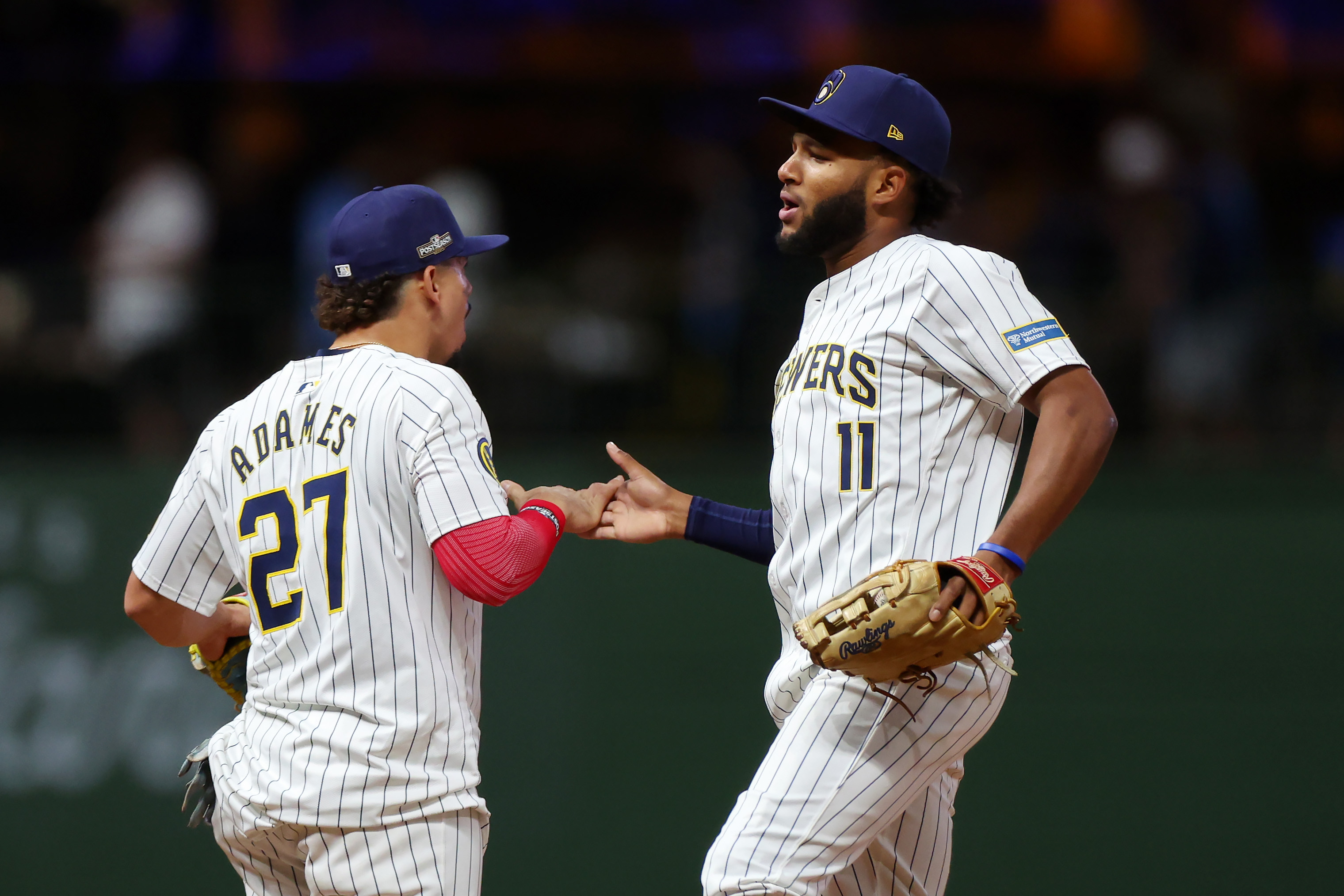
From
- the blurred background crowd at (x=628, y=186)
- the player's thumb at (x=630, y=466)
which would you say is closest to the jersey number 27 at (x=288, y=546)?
the player's thumb at (x=630, y=466)

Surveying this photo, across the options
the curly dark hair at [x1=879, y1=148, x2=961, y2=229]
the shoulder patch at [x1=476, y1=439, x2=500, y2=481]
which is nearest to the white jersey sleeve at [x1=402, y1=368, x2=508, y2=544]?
the shoulder patch at [x1=476, y1=439, x2=500, y2=481]

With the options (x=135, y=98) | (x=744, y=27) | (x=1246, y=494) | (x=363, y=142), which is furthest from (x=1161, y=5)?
(x=135, y=98)

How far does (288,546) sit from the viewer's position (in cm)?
315

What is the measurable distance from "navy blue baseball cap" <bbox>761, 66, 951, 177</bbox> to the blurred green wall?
9.06 feet

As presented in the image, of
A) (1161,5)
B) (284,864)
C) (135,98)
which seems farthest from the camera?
(135,98)

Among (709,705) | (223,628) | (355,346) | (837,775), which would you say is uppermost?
(355,346)

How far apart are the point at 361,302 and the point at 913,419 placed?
126cm

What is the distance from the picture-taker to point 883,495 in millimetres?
3158

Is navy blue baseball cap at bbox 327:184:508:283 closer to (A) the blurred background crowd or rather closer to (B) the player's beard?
(B) the player's beard

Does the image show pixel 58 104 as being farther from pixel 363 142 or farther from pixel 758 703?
pixel 758 703

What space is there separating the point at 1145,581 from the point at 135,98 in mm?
6556

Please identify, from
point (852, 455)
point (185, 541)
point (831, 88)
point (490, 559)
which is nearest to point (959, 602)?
point (852, 455)

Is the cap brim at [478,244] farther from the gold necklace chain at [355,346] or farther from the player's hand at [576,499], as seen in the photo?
the player's hand at [576,499]

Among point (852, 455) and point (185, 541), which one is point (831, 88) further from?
point (185, 541)
